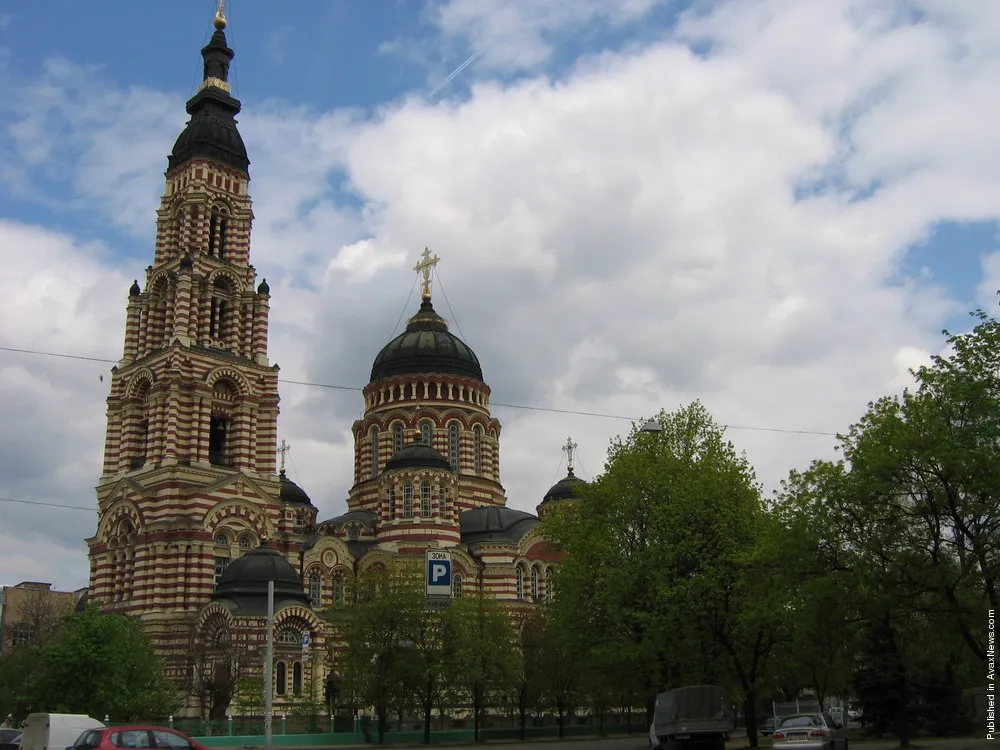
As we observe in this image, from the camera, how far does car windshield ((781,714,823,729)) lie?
25.4m

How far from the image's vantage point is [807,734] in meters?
24.9

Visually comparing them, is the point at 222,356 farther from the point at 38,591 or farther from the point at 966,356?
the point at 38,591

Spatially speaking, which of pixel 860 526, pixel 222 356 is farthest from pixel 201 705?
pixel 860 526

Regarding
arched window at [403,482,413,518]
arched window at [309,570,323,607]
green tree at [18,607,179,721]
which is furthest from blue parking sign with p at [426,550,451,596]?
arched window at [403,482,413,518]

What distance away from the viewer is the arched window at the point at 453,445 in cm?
7344

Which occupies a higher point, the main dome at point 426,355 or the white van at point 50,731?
the main dome at point 426,355

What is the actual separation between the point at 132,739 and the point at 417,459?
46.0m

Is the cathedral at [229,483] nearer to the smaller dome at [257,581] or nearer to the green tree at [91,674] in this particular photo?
the smaller dome at [257,581]

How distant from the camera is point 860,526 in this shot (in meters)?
28.7

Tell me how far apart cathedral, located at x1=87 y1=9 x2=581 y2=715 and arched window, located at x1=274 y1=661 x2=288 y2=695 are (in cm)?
10

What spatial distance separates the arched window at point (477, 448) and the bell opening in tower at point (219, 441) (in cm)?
1932

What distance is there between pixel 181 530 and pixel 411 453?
54.1ft

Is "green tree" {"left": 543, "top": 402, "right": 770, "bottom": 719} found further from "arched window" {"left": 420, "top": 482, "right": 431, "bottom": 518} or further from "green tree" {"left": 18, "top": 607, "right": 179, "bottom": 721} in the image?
"arched window" {"left": 420, "top": 482, "right": 431, "bottom": 518}

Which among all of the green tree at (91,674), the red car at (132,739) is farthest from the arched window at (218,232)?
the red car at (132,739)
